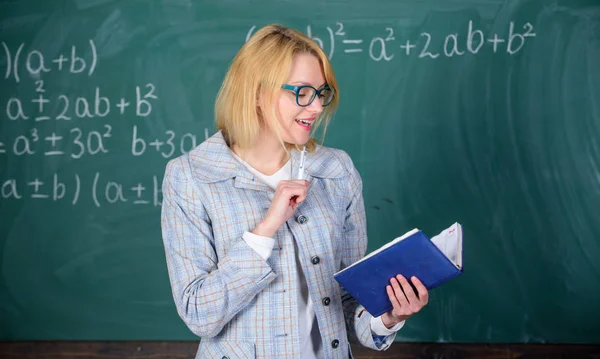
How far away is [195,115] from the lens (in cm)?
270

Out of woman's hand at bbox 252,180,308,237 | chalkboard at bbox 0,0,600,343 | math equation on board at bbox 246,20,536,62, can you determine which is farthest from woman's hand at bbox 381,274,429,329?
math equation on board at bbox 246,20,536,62

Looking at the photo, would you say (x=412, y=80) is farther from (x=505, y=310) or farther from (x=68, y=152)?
(x=68, y=152)

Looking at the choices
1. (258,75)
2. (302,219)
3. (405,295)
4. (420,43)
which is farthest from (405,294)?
(420,43)

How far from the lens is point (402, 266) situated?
1250 mm

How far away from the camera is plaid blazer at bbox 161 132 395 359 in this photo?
125 cm

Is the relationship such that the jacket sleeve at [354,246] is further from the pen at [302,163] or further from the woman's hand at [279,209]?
the woman's hand at [279,209]

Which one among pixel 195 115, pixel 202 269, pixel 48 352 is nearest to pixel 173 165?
pixel 202 269

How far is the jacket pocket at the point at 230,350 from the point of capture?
128 cm

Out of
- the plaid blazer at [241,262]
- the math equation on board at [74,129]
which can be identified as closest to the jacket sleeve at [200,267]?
the plaid blazer at [241,262]

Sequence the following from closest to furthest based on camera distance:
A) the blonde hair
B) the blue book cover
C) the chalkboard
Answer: the blue book cover → the blonde hair → the chalkboard

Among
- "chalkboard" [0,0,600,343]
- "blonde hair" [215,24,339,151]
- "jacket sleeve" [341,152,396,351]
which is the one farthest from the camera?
"chalkboard" [0,0,600,343]

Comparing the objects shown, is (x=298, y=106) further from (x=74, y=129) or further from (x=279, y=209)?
(x=74, y=129)

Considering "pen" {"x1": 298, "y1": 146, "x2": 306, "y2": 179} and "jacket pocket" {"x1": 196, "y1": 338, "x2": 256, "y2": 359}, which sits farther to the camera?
"pen" {"x1": 298, "y1": 146, "x2": 306, "y2": 179}

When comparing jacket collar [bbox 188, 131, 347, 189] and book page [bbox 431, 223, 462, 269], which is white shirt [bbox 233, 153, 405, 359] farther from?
book page [bbox 431, 223, 462, 269]
